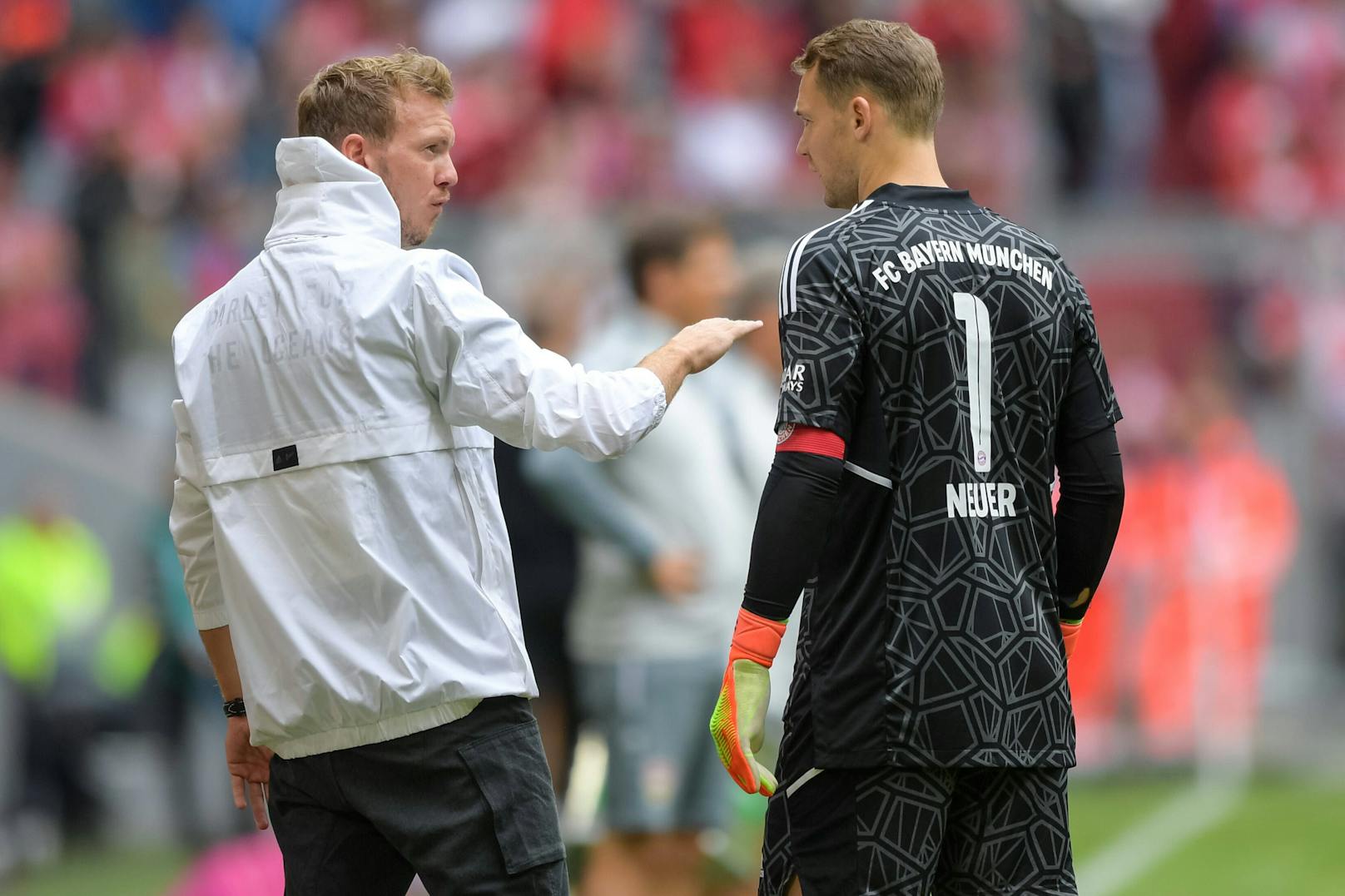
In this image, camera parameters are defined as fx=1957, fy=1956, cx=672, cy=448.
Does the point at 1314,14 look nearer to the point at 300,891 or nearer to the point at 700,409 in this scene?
the point at 700,409

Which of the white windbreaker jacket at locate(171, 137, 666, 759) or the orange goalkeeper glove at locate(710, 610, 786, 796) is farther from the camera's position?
the orange goalkeeper glove at locate(710, 610, 786, 796)

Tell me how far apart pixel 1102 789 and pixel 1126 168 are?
4.55m

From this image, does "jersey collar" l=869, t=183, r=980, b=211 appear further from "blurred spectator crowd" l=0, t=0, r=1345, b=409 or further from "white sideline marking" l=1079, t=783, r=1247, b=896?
"blurred spectator crowd" l=0, t=0, r=1345, b=409

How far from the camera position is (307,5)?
530 inches

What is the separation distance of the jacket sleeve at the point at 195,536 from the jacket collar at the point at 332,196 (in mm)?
432

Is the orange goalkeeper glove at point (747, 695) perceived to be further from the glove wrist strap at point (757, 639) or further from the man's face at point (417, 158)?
the man's face at point (417, 158)

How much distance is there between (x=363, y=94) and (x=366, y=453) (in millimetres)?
657

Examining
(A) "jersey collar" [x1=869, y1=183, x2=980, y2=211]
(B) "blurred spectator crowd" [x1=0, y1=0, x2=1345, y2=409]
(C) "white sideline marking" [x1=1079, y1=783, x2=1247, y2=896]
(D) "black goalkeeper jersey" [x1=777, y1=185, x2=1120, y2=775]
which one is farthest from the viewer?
(B) "blurred spectator crowd" [x1=0, y1=0, x2=1345, y2=409]

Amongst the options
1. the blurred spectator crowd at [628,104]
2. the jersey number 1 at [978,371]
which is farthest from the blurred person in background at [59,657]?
the jersey number 1 at [978,371]

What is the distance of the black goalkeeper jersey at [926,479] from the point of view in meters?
3.45

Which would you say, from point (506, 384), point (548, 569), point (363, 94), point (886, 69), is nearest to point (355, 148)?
point (363, 94)

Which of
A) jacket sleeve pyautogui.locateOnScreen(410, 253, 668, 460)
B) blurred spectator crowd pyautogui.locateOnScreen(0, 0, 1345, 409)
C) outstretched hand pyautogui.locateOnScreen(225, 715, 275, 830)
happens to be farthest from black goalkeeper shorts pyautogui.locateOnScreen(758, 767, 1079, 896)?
blurred spectator crowd pyautogui.locateOnScreen(0, 0, 1345, 409)

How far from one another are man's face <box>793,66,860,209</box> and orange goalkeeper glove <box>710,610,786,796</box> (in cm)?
81

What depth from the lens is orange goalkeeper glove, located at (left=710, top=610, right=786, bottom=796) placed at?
11.5ft
